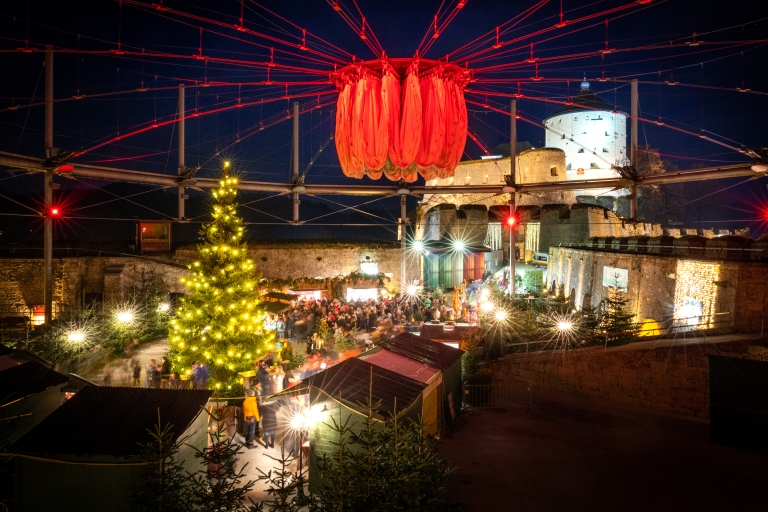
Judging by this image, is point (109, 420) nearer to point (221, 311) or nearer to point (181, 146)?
point (221, 311)

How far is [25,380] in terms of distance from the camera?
6.90 m

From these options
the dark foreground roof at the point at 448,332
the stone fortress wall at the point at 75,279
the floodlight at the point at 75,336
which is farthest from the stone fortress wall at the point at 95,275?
the dark foreground roof at the point at 448,332

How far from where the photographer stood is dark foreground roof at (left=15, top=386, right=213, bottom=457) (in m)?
5.10

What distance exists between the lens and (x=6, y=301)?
18.9 metres

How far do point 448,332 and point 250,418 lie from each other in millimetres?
6101

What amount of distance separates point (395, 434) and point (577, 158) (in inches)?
1879

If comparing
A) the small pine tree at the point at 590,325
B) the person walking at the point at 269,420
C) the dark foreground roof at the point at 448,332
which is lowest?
the person walking at the point at 269,420

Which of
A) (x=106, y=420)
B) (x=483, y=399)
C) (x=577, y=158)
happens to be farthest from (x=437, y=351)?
(x=577, y=158)

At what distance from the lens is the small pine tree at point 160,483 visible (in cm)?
480

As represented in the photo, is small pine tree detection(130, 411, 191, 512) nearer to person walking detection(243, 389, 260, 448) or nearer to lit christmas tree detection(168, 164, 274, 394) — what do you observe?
person walking detection(243, 389, 260, 448)

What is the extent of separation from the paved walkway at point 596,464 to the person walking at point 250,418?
3.47m

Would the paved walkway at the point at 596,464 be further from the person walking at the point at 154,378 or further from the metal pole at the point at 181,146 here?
the metal pole at the point at 181,146

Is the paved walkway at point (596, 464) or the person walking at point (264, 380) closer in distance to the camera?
the paved walkway at point (596, 464)

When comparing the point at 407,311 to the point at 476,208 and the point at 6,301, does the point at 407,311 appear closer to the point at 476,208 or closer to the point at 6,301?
the point at 476,208
